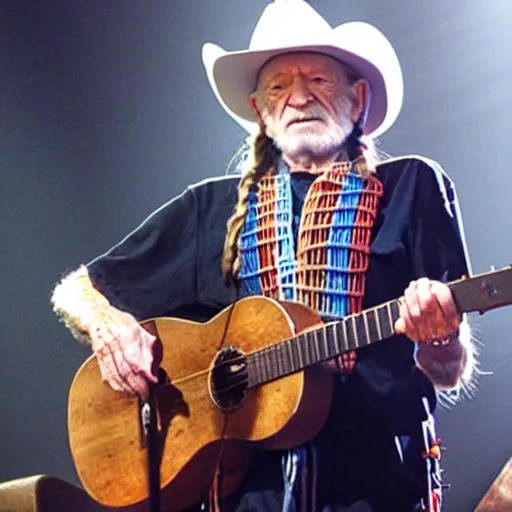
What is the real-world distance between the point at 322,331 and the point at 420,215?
1.02 feet

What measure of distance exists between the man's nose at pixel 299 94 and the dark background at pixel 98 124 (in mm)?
421

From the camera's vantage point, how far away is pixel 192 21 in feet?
8.15

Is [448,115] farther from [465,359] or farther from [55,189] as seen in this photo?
[55,189]

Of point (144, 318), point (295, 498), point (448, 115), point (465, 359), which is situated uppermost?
point (448, 115)

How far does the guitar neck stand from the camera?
1365 millimetres

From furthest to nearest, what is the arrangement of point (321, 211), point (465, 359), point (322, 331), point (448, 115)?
point (448, 115), point (321, 211), point (465, 359), point (322, 331)

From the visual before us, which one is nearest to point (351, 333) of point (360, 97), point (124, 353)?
point (124, 353)

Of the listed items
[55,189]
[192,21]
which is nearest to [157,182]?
[55,189]

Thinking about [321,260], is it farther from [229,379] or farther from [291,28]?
[291,28]

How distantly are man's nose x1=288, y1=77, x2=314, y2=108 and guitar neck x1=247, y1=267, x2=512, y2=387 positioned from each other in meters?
0.50

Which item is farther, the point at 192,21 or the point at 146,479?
the point at 192,21

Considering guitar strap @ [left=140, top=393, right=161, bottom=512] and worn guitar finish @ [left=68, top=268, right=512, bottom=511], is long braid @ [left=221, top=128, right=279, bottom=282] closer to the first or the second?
worn guitar finish @ [left=68, top=268, right=512, bottom=511]

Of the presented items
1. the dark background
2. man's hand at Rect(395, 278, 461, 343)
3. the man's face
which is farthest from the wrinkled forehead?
man's hand at Rect(395, 278, 461, 343)

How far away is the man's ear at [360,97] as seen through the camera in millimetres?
1915
